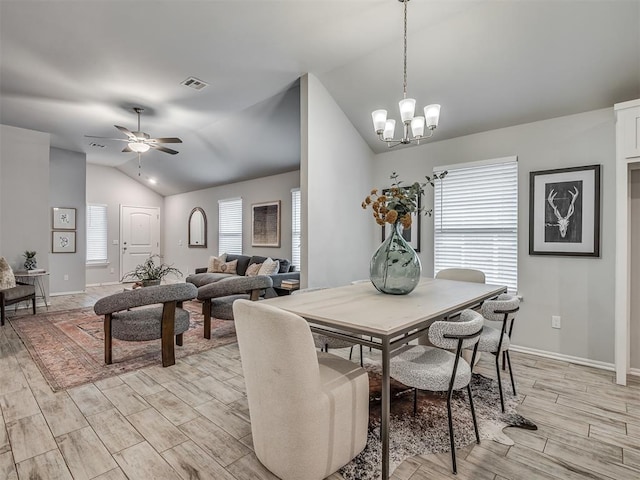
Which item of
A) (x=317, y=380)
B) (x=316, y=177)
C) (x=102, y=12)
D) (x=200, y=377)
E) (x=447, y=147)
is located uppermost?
(x=102, y=12)

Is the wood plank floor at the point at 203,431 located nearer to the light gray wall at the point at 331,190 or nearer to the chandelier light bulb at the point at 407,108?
the light gray wall at the point at 331,190

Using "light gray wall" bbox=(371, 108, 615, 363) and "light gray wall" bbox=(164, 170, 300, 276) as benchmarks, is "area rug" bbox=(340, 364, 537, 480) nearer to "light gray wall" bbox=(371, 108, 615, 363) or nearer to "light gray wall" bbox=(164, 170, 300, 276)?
"light gray wall" bbox=(371, 108, 615, 363)

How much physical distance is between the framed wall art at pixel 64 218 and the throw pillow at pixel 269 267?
4.61 metres

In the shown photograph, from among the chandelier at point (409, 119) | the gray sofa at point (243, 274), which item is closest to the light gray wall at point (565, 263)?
the chandelier at point (409, 119)

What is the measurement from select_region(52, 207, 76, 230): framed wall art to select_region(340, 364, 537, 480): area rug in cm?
749

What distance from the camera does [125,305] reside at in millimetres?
2854

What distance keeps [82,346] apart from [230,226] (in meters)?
4.49

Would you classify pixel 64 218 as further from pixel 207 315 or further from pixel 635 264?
pixel 635 264

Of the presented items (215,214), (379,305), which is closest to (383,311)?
(379,305)

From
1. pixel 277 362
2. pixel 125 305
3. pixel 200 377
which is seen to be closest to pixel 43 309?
pixel 125 305

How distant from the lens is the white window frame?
26.9 feet

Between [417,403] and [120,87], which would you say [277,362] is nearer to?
[417,403]

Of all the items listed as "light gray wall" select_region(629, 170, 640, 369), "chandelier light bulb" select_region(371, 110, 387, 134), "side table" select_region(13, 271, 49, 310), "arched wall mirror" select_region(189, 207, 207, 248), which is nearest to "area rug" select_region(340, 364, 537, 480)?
"light gray wall" select_region(629, 170, 640, 369)

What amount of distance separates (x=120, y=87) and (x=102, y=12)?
1.52 m
